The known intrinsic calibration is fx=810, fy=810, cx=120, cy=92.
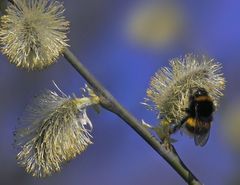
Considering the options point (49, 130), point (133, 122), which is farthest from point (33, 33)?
point (133, 122)

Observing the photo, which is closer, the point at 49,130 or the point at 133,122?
the point at 133,122

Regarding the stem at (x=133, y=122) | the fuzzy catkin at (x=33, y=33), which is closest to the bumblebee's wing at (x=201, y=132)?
the stem at (x=133, y=122)

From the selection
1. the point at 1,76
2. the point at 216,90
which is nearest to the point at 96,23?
the point at 1,76

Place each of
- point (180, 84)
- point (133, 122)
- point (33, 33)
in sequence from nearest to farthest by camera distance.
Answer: point (133, 122)
point (33, 33)
point (180, 84)

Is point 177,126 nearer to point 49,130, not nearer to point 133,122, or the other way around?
point 133,122

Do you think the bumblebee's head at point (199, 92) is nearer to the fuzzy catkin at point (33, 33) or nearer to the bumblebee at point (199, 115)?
the bumblebee at point (199, 115)

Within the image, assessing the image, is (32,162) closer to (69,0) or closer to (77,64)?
(77,64)
